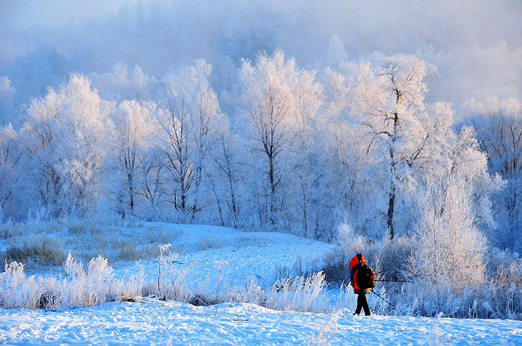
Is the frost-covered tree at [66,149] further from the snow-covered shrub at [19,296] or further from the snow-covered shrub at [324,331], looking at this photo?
the snow-covered shrub at [324,331]

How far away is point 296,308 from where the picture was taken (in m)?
6.52

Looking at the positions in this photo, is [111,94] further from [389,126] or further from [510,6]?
[510,6]

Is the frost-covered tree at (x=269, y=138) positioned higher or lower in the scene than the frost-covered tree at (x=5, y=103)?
lower

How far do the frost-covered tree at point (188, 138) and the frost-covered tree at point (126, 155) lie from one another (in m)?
2.05

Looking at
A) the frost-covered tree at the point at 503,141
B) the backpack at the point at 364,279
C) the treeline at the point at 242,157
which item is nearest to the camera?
the backpack at the point at 364,279

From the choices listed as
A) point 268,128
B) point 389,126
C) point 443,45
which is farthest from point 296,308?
point 443,45

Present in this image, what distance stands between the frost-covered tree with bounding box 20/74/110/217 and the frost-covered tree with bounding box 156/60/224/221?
6.28 m

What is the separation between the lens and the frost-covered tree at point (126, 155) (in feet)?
94.4

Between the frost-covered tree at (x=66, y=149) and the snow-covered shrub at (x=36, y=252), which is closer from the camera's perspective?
the snow-covered shrub at (x=36, y=252)

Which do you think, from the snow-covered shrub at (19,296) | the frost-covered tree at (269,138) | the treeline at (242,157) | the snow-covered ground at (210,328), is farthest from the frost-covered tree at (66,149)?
the snow-covered ground at (210,328)

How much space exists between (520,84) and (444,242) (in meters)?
41.6

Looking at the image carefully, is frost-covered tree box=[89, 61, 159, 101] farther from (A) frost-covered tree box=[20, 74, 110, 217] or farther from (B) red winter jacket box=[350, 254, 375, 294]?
(B) red winter jacket box=[350, 254, 375, 294]

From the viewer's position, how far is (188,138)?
94.9 ft

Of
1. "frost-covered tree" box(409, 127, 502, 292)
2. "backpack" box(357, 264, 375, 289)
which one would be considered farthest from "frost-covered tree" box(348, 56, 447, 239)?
"backpack" box(357, 264, 375, 289)
